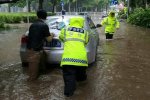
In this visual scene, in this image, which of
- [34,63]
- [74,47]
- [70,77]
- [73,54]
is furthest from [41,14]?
[70,77]

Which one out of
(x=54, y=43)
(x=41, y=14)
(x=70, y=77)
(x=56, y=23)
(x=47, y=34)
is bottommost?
(x=70, y=77)

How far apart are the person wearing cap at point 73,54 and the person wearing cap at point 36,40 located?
1.36m

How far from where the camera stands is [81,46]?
762 cm

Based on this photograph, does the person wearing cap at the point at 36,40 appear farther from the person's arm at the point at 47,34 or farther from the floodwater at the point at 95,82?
the floodwater at the point at 95,82

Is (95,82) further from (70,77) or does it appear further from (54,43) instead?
(70,77)

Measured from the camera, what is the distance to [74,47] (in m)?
7.56

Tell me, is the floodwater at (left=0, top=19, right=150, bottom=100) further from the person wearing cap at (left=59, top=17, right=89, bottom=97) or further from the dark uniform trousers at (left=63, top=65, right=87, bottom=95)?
the person wearing cap at (left=59, top=17, right=89, bottom=97)

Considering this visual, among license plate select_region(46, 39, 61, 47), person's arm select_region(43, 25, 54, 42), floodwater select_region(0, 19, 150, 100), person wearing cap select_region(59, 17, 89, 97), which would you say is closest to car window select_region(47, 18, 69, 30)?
license plate select_region(46, 39, 61, 47)

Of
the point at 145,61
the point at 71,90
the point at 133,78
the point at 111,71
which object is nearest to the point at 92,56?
the point at 111,71

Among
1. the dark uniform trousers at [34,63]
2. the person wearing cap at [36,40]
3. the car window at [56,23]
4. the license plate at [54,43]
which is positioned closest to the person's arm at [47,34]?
the person wearing cap at [36,40]

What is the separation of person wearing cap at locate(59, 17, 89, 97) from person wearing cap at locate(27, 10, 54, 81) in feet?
4.46

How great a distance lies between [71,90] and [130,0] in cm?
4170

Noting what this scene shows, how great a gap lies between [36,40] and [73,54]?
1.86m

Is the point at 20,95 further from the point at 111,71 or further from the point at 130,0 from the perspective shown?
the point at 130,0
